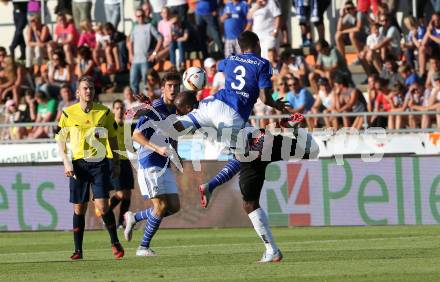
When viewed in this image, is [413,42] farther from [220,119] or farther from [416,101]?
[220,119]

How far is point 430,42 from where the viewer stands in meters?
24.7

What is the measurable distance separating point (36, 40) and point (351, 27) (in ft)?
26.0

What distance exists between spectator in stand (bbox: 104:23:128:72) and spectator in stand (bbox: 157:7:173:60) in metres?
1.38

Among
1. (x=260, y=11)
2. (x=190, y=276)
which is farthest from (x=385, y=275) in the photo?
(x=260, y=11)

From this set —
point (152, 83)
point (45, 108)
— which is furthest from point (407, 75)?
point (45, 108)

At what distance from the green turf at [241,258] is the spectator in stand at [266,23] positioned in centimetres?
613

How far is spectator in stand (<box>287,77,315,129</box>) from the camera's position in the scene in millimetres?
23750

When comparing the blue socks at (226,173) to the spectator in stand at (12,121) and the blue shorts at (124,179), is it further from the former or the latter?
the spectator in stand at (12,121)

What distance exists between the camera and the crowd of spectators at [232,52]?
23516 millimetres

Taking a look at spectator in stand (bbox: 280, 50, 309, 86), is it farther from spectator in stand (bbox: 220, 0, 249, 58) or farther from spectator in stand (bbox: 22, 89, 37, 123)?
spectator in stand (bbox: 22, 89, 37, 123)

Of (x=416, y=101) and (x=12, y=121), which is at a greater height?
(x=416, y=101)

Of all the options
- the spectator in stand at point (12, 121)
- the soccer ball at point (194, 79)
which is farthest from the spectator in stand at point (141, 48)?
the soccer ball at point (194, 79)

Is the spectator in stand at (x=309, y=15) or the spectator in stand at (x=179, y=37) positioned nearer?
the spectator in stand at (x=309, y=15)

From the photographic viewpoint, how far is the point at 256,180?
13.8 meters
